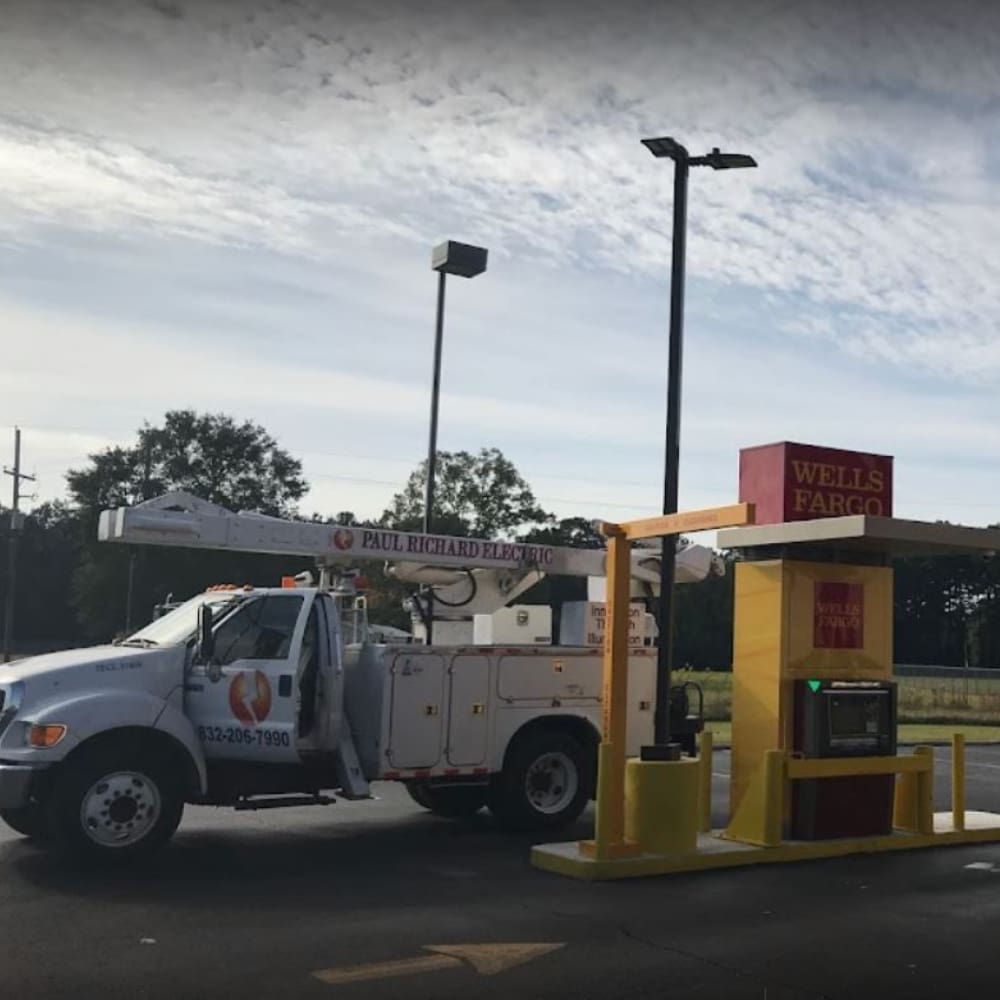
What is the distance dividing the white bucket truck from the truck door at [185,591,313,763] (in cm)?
1


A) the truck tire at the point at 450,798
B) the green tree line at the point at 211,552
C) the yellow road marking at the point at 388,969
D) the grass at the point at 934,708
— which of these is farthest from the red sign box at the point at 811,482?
the green tree line at the point at 211,552

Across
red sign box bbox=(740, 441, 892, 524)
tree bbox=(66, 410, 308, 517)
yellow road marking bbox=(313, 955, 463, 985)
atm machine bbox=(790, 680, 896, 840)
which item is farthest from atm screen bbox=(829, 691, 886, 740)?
tree bbox=(66, 410, 308, 517)

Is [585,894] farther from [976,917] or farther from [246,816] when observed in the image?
[246,816]

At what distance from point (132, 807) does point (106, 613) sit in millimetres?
62929

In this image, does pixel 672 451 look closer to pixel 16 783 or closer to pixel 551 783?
pixel 551 783

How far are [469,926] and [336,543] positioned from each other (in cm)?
431

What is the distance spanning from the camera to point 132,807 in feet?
31.7

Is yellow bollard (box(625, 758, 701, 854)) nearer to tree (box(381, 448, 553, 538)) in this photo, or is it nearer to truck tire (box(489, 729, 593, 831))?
truck tire (box(489, 729, 593, 831))

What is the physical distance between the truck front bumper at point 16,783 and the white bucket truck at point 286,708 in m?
0.01

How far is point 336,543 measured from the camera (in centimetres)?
1148

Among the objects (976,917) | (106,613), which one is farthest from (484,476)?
(976,917)

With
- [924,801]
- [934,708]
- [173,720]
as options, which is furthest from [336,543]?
[934,708]

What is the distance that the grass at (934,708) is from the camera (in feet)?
103

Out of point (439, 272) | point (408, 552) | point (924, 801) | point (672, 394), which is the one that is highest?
point (439, 272)
